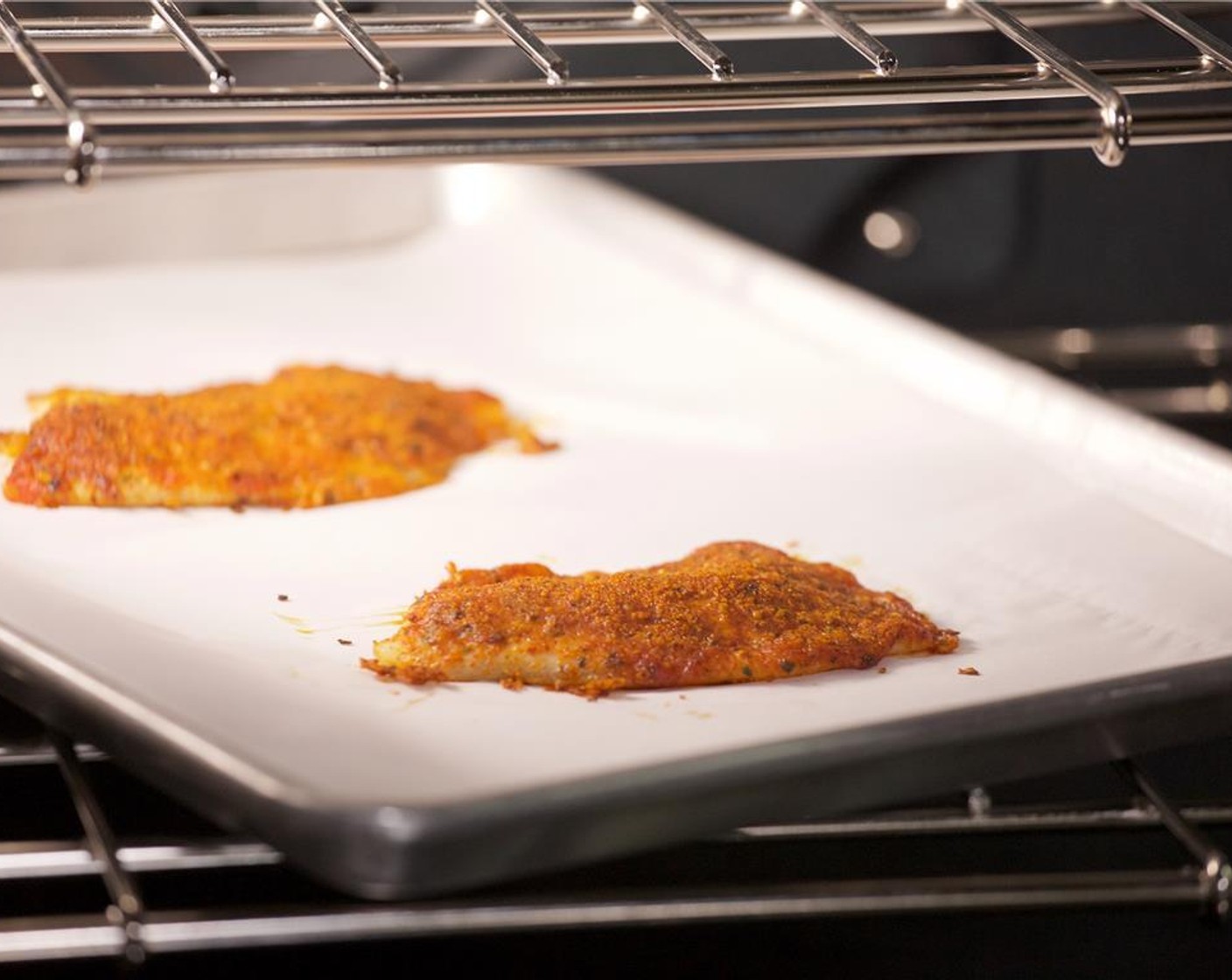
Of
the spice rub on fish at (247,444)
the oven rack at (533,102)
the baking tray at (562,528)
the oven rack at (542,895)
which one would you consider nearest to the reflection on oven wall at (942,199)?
the baking tray at (562,528)

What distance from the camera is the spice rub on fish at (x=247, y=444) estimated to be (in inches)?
52.4

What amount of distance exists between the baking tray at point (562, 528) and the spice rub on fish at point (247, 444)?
0.03 metres

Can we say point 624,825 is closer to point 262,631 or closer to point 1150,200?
point 262,631

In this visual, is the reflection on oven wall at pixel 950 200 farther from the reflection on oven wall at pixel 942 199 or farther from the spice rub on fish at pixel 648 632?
the spice rub on fish at pixel 648 632

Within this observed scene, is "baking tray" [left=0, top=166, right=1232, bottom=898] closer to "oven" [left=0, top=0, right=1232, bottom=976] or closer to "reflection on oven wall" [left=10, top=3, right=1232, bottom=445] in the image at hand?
"oven" [left=0, top=0, right=1232, bottom=976]

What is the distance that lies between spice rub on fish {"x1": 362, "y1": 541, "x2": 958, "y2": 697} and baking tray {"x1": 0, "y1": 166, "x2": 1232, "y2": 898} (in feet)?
0.05

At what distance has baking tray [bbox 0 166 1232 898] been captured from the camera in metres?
0.90

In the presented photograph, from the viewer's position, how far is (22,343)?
1635 millimetres

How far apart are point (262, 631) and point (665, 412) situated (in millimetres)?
525

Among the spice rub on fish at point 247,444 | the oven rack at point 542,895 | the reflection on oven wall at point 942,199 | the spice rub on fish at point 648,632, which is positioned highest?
the reflection on oven wall at point 942,199

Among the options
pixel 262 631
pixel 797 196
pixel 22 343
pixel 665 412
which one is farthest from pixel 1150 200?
pixel 262 631

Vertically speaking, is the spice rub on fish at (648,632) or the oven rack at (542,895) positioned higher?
the spice rub on fish at (648,632)

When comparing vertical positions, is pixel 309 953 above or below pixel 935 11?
below

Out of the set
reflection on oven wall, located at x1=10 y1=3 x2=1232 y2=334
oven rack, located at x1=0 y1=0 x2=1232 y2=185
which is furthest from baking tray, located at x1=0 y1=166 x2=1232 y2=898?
reflection on oven wall, located at x1=10 y1=3 x2=1232 y2=334
